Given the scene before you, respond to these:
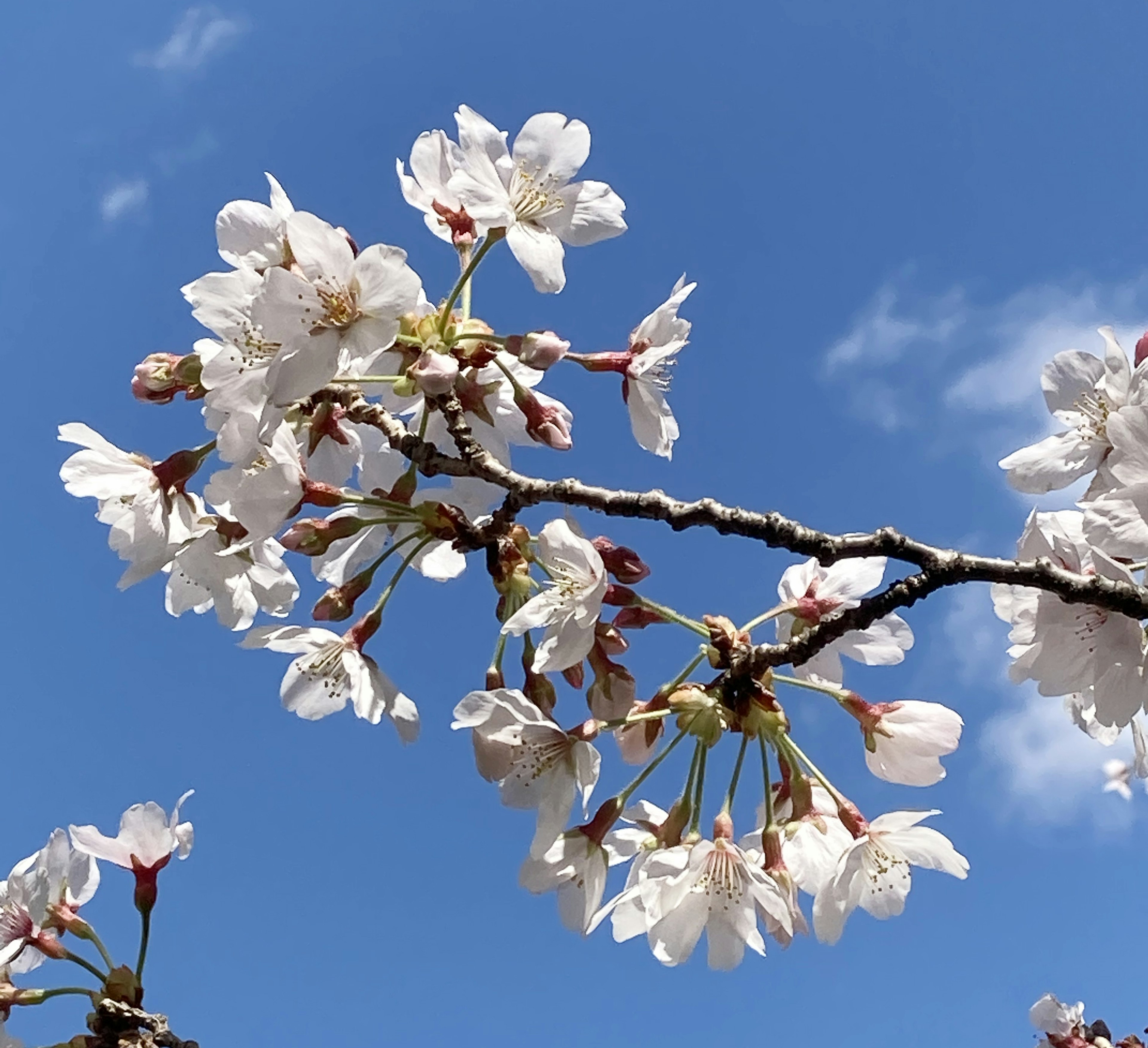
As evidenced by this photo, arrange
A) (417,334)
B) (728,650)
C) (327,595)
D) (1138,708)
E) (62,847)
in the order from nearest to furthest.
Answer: (1138,708) → (728,650) → (417,334) → (327,595) → (62,847)

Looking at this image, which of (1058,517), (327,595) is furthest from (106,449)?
(1058,517)

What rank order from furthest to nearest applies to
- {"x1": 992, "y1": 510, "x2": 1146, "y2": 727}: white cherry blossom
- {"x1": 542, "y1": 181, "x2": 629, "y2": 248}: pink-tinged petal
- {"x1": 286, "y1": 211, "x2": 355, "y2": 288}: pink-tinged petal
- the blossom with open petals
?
the blossom with open petals
{"x1": 542, "y1": 181, "x2": 629, "y2": 248}: pink-tinged petal
{"x1": 286, "y1": 211, "x2": 355, "y2": 288}: pink-tinged petal
{"x1": 992, "y1": 510, "x2": 1146, "y2": 727}: white cherry blossom

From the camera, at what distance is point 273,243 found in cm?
248

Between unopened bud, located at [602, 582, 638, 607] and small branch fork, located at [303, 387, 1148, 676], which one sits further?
unopened bud, located at [602, 582, 638, 607]

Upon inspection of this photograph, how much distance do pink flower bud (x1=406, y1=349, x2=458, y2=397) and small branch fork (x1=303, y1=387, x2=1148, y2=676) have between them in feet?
0.49

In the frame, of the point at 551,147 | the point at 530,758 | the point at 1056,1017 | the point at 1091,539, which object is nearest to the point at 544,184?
the point at 551,147

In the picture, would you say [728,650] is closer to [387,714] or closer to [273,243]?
[387,714]

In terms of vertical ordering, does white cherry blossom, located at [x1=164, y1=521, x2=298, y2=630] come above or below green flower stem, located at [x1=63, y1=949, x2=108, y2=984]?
above

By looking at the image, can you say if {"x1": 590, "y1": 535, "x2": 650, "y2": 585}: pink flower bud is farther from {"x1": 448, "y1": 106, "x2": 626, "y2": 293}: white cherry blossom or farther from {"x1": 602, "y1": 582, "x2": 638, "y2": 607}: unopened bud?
{"x1": 448, "y1": 106, "x2": 626, "y2": 293}: white cherry blossom

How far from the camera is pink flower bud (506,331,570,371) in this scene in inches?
94.1

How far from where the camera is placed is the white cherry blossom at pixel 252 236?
243cm

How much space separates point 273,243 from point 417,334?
1.39 ft

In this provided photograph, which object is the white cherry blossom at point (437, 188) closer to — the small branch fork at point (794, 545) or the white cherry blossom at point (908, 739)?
the small branch fork at point (794, 545)

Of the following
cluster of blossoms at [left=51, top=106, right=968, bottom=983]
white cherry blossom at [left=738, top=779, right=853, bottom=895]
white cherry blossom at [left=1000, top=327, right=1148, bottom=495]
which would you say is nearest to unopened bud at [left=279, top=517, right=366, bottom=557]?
cluster of blossoms at [left=51, top=106, right=968, bottom=983]
